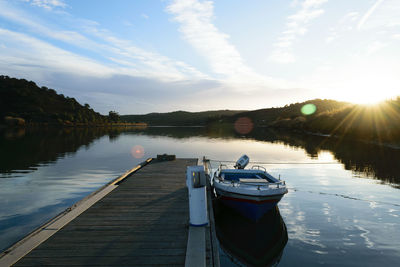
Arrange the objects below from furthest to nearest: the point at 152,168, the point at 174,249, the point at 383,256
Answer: the point at 152,168 → the point at 383,256 → the point at 174,249

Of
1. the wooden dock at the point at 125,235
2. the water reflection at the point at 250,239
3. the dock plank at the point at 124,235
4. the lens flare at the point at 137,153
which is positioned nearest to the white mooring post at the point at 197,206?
the wooden dock at the point at 125,235

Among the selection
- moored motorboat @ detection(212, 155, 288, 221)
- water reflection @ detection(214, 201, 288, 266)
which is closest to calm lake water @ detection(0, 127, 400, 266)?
water reflection @ detection(214, 201, 288, 266)

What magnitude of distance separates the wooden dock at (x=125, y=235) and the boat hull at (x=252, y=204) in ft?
8.24

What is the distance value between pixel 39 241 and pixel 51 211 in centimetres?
705

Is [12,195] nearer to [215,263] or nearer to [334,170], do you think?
[215,263]

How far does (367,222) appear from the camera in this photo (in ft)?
41.2

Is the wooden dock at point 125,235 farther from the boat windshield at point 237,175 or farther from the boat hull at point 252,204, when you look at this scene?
the boat windshield at point 237,175

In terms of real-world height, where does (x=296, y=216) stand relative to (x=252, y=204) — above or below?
below

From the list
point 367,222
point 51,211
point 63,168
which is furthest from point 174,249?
point 63,168

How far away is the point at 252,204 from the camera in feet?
37.1

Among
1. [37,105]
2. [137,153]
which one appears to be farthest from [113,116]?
[137,153]

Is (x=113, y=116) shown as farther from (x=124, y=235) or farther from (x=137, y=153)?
(x=124, y=235)

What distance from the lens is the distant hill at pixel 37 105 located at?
133500mm

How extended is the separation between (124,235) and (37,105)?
173 meters
